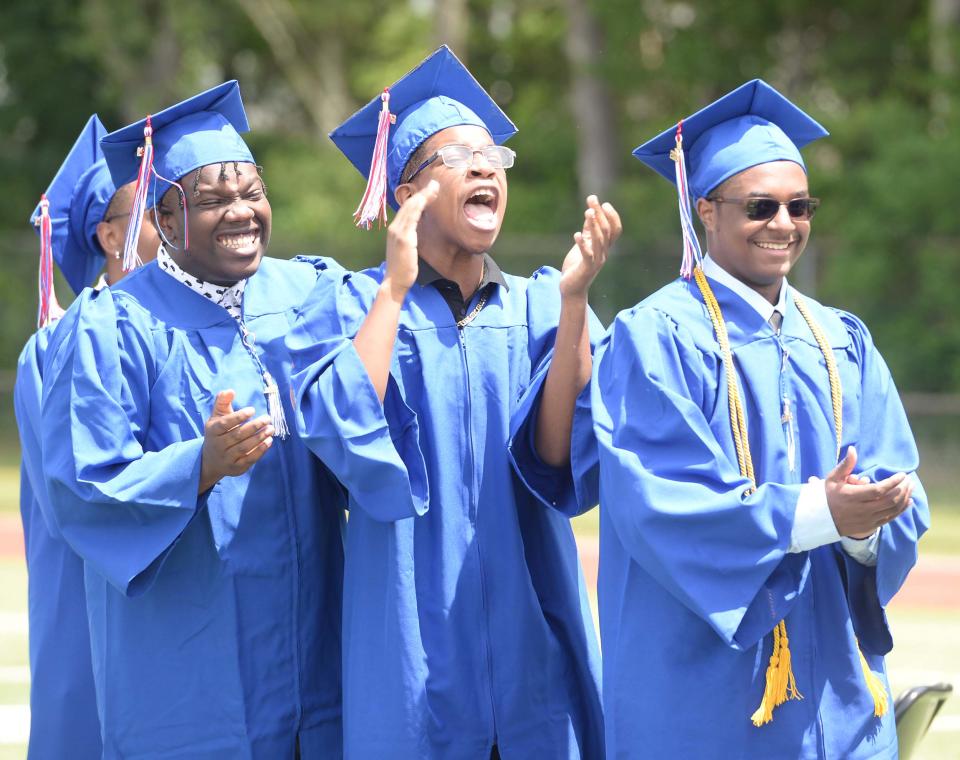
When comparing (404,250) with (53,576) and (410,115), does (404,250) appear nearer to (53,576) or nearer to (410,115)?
(410,115)


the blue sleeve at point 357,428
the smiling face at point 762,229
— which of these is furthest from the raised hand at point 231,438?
the smiling face at point 762,229

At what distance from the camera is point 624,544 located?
12.3 feet

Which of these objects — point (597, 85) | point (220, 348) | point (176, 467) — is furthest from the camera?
point (597, 85)

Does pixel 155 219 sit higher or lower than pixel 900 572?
higher

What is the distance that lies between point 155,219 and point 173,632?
1181 mm

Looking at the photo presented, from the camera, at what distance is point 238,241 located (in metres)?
4.28

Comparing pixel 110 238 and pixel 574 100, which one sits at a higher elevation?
pixel 574 100

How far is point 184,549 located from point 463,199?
1.20 metres

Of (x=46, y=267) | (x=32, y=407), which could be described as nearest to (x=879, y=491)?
(x=32, y=407)

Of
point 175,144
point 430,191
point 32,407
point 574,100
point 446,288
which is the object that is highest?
point 574,100

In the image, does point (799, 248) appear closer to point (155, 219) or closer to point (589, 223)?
point (589, 223)

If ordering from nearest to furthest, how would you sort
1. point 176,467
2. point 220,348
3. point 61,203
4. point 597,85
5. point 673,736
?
point 673,736 → point 176,467 → point 220,348 → point 61,203 → point 597,85

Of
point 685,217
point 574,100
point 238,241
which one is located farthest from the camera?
point 574,100

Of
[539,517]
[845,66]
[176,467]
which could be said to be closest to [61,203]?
[176,467]
